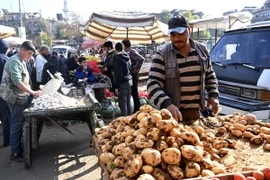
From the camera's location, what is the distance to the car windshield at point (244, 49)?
4.53m

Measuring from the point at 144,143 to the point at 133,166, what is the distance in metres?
0.20

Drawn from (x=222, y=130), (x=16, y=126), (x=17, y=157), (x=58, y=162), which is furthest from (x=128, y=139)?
(x=17, y=157)

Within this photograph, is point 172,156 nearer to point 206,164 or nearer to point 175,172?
point 175,172

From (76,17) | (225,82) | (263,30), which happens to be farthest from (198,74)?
(76,17)

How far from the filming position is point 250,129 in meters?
2.53

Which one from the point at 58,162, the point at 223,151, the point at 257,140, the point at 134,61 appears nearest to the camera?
the point at 223,151

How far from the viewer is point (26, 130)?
4078mm

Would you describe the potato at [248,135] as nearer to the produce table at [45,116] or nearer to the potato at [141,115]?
the potato at [141,115]

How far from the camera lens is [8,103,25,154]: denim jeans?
440 centimetres

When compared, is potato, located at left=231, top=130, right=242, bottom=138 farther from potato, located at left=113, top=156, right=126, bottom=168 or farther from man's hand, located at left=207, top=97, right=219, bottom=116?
potato, located at left=113, top=156, right=126, bottom=168

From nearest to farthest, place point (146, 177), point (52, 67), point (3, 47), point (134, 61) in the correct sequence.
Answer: point (146, 177)
point (3, 47)
point (52, 67)
point (134, 61)

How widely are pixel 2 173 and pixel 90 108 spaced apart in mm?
1760

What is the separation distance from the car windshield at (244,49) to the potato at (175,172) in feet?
11.2

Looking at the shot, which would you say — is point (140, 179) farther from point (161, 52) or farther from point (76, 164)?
point (76, 164)
